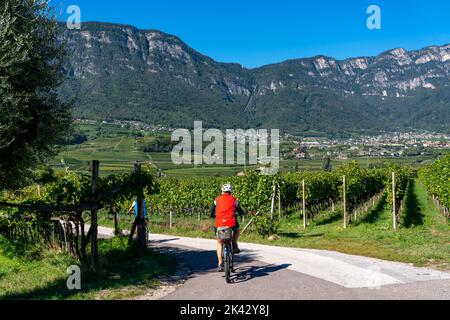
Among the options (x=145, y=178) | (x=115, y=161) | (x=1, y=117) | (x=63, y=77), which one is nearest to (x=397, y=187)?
(x=145, y=178)

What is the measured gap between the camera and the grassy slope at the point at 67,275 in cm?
845

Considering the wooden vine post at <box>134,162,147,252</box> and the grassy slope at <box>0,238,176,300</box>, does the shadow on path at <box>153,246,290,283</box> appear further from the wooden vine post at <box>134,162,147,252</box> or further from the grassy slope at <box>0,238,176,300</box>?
the wooden vine post at <box>134,162,147,252</box>

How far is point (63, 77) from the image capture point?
11.2 metres

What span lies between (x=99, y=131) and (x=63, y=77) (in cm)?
13599

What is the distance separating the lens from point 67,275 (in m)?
10.1

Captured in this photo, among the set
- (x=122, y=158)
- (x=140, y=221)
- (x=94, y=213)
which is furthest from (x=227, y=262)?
(x=122, y=158)

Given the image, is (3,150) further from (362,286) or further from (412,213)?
(412,213)

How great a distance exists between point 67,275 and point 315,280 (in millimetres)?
5294

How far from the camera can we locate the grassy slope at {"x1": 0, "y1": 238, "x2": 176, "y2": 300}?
27.7ft

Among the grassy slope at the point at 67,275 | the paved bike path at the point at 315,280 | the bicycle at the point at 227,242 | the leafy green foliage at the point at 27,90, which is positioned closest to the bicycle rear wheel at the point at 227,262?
the bicycle at the point at 227,242

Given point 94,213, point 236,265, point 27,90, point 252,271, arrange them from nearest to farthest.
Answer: point 27,90
point 252,271
point 94,213
point 236,265

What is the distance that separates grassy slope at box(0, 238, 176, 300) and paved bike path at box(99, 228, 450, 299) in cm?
91

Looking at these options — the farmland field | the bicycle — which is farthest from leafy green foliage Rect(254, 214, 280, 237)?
the farmland field

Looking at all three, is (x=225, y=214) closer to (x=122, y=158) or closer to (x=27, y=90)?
(x=27, y=90)
